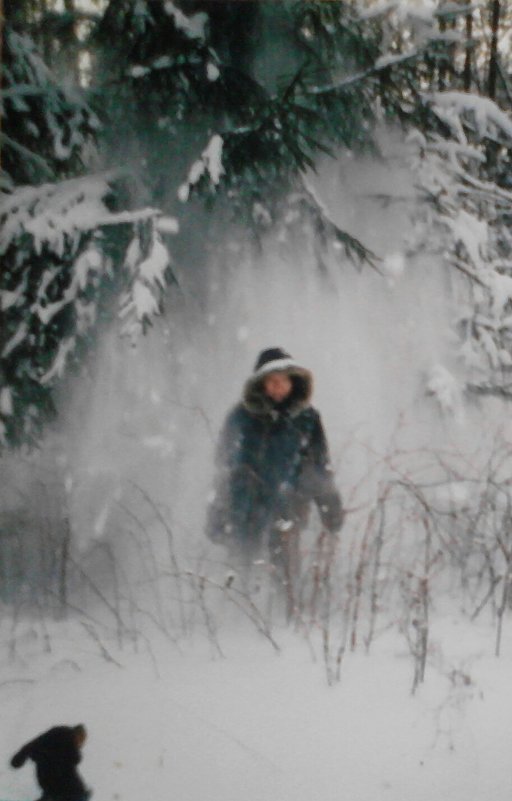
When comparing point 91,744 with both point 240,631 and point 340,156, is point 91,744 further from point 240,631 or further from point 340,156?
point 340,156

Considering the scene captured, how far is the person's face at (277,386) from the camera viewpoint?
3076 millimetres

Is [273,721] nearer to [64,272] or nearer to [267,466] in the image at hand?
[267,466]

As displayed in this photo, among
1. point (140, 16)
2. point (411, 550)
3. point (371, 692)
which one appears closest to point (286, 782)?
point (371, 692)

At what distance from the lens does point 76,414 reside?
3432 mm

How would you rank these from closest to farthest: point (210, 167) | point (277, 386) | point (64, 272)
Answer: point (210, 167)
point (64, 272)
point (277, 386)

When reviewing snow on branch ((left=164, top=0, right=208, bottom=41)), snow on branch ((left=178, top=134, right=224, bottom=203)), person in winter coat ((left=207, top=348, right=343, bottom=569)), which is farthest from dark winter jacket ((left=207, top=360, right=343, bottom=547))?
snow on branch ((left=164, top=0, right=208, bottom=41))

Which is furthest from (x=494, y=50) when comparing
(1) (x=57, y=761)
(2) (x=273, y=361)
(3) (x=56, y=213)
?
(1) (x=57, y=761)

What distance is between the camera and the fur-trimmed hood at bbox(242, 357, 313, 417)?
305 cm

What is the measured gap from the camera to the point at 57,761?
2.09 metres

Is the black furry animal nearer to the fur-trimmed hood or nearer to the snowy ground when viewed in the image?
the snowy ground

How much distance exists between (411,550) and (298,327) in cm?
130

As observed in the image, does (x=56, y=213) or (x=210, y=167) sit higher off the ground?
(x=210, y=167)

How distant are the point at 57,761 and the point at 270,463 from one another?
1.58 meters

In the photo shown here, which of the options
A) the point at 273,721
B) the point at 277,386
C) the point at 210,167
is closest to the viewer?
the point at 273,721
